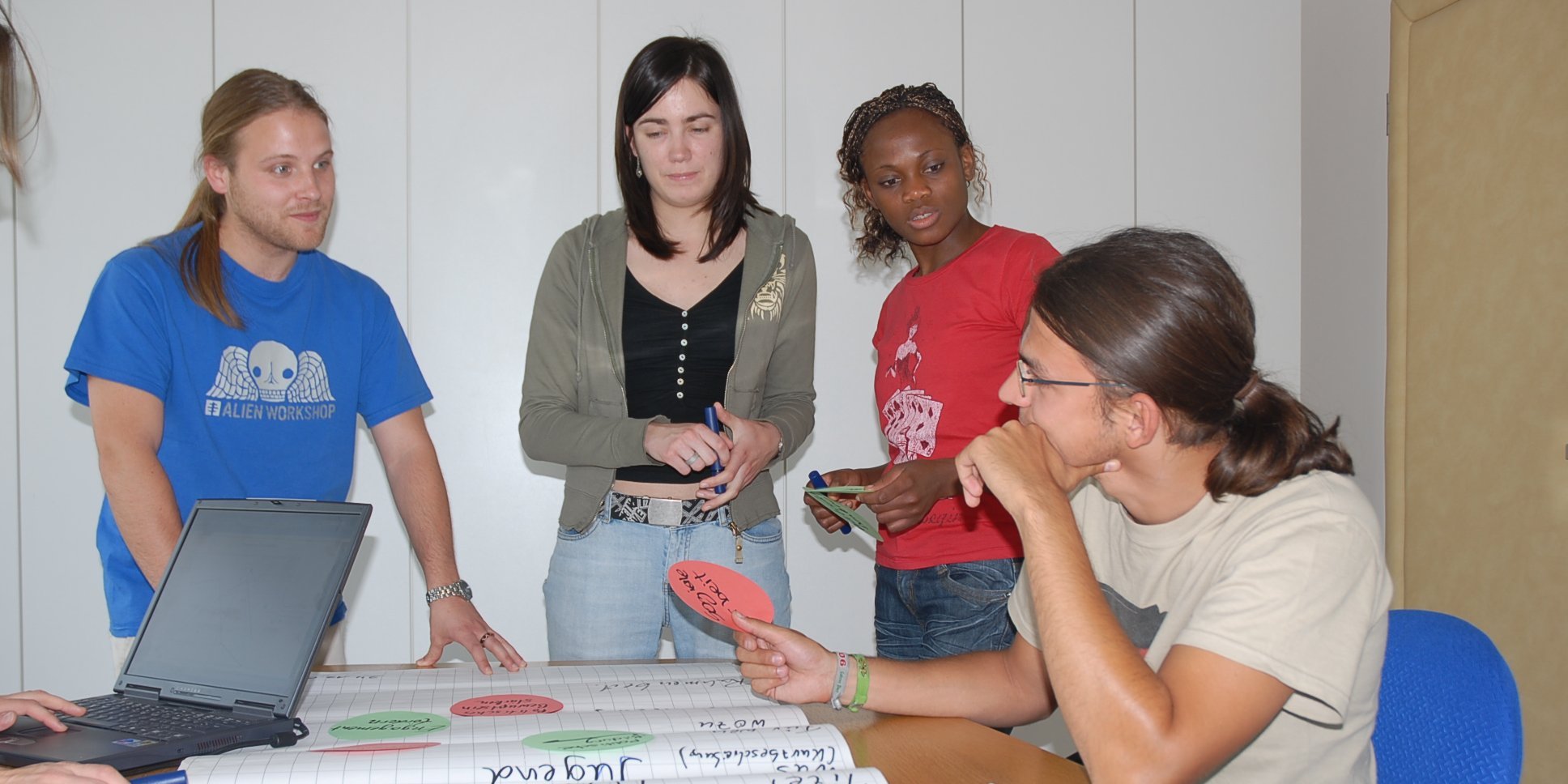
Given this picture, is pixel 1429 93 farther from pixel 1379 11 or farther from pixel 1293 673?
pixel 1293 673

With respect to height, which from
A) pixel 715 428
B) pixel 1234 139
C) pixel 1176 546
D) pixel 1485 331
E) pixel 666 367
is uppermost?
pixel 1234 139

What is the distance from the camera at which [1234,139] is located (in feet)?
11.6

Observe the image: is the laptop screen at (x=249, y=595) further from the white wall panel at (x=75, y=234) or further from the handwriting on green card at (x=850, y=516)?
the white wall panel at (x=75, y=234)

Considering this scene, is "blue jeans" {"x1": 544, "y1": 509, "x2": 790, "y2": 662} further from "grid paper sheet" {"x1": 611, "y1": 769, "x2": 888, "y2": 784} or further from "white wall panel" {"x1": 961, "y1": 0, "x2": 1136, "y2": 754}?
"white wall panel" {"x1": 961, "y1": 0, "x2": 1136, "y2": 754}

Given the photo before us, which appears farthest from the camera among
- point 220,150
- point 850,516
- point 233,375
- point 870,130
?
point 870,130

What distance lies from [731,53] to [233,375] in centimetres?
184

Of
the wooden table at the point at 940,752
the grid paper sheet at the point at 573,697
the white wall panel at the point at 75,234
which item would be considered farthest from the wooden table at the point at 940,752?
the white wall panel at the point at 75,234

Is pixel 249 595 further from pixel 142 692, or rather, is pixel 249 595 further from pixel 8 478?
pixel 8 478

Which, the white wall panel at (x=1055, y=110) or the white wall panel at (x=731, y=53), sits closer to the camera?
the white wall panel at (x=731, y=53)

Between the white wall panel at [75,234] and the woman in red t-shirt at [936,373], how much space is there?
6.49 feet

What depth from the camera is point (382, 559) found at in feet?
10.4

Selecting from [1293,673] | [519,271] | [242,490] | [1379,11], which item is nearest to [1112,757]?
[1293,673]

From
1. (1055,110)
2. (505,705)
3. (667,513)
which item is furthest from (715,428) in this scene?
(1055,110)

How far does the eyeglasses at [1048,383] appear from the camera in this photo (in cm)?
123
